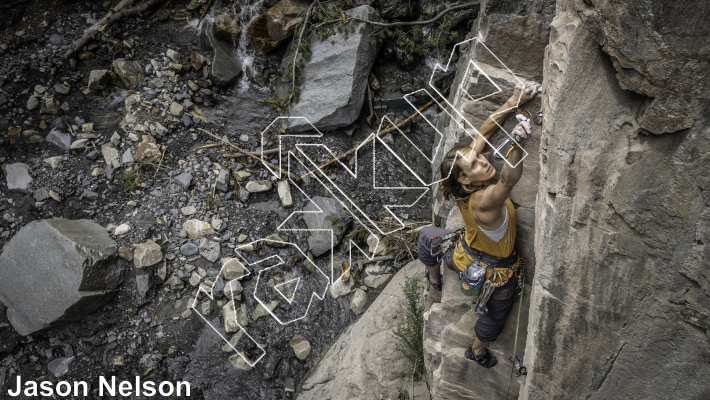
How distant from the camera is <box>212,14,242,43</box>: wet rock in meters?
6.04

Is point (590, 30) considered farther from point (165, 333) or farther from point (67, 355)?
point (67, 355)

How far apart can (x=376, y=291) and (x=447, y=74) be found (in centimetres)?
253

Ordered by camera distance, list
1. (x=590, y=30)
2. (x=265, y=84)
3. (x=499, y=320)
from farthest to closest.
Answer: (x=265, y=84) < (x=499, y=320) < (x=590, y=30)

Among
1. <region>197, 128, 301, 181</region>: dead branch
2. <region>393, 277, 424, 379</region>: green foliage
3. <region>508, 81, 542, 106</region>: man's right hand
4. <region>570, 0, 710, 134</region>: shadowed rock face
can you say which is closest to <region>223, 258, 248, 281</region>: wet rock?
<region>197, 128, 301, 181</region>: dead branch

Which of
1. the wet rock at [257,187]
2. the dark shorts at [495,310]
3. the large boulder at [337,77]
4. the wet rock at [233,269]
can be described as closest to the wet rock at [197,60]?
the large boulder at [337,77]

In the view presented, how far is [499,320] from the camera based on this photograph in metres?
3.18

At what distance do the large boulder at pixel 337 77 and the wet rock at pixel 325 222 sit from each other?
3.15ft

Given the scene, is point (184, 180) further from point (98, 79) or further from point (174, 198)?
point (98, 79)

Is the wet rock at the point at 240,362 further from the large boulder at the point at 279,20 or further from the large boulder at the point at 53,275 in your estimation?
the large boulder at the point at 279,20

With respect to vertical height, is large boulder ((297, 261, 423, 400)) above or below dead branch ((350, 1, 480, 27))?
below

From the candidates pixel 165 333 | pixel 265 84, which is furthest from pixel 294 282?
pixel 265 84

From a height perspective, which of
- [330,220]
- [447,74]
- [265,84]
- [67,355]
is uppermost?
[447,74]

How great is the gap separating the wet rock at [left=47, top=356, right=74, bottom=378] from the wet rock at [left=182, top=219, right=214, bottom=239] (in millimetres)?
1539

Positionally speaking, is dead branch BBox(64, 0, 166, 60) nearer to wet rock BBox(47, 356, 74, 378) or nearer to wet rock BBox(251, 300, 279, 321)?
wet rock BBox(47, 356, 74, 378)
